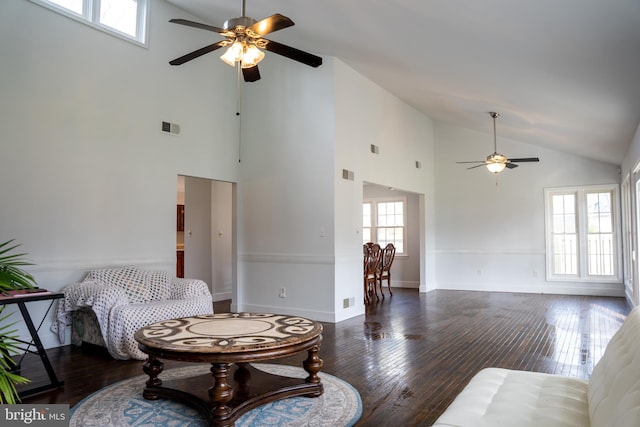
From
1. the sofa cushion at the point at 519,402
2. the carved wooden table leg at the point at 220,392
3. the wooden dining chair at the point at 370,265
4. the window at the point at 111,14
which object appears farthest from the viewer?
the wooden dining chair at the point at 370,265

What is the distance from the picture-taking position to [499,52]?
3980 mm

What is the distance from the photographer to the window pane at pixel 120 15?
5.08m

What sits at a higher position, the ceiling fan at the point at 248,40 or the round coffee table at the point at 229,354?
the ceiling fan at the point at 248,40

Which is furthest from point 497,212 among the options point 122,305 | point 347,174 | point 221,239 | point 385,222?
point 122,305

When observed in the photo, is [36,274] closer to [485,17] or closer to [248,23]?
[248,23]

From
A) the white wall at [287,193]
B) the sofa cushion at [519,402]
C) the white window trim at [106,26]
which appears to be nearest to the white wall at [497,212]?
the white wall at [287,193]

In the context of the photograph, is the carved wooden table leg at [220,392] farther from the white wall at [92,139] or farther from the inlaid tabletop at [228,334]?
the white wall at [92,139]

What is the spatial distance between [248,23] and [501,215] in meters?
7.37

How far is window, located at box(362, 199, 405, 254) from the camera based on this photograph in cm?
993

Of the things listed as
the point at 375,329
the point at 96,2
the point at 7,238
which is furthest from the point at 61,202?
the point at 375,329

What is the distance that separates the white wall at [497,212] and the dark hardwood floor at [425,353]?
1.83 m

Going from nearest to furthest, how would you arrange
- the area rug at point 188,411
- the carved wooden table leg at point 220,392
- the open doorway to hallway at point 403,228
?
the carved wooden table leg at point 220,392, the area rug at point 188,411, the open doorway to hallway at point 403,228

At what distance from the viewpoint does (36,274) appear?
4.40 m

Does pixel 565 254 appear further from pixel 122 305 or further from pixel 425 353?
pixel 122 305
